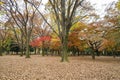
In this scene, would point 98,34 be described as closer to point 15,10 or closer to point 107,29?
point 107,29

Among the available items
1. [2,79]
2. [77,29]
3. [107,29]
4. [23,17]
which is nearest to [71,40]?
[77,29]

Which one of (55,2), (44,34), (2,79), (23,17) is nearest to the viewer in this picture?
(2,79)

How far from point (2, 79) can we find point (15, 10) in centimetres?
2206

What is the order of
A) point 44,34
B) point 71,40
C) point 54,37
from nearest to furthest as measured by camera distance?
point 71,40 < point 54,37 < point 44,34

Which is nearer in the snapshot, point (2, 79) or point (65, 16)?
point (2, 79)

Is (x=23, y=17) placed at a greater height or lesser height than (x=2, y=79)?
greater

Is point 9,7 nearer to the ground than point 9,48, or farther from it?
farther from it

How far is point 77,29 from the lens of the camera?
1315 inches

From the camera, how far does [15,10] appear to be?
2878 cm

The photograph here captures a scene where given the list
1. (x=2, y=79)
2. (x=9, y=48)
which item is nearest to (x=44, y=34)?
(x=9, y=48)

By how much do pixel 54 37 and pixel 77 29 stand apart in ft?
38.4

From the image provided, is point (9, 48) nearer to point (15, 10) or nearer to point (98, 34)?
point (15, 10)

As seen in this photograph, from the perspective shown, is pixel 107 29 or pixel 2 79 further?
pixel 107 29

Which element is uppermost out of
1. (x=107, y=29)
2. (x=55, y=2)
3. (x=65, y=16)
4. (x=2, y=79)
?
(x=55, y=2)
